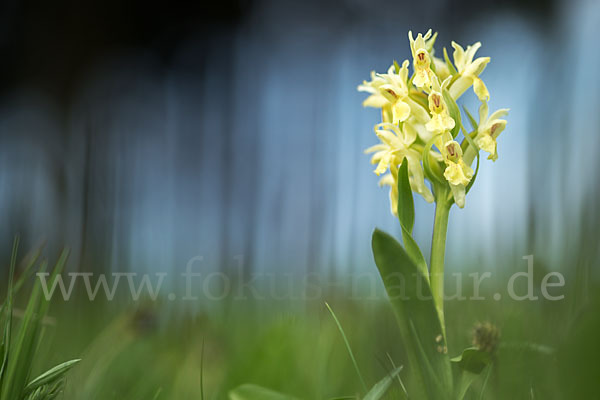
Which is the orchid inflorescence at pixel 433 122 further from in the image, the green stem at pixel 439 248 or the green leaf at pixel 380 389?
the green leaf at pixel 380 389

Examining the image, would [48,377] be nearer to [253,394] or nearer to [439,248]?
[253,394]

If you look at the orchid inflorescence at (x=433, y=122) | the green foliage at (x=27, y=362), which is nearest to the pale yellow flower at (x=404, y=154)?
the orchid inflorescence at (x=433, y=122)

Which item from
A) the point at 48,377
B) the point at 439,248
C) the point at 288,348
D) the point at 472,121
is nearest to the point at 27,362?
the point at 48,377

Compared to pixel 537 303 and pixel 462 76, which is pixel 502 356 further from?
pixel 462 76

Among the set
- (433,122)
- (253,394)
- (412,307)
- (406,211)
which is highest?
(433,122)

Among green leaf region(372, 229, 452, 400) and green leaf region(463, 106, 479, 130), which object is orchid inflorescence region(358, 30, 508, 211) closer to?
green leaf region(463, 106, 479, 130)

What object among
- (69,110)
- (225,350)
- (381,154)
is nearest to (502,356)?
(381,154)

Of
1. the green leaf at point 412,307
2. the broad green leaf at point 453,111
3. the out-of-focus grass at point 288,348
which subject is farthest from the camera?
the broad green leaf at point 453,111
